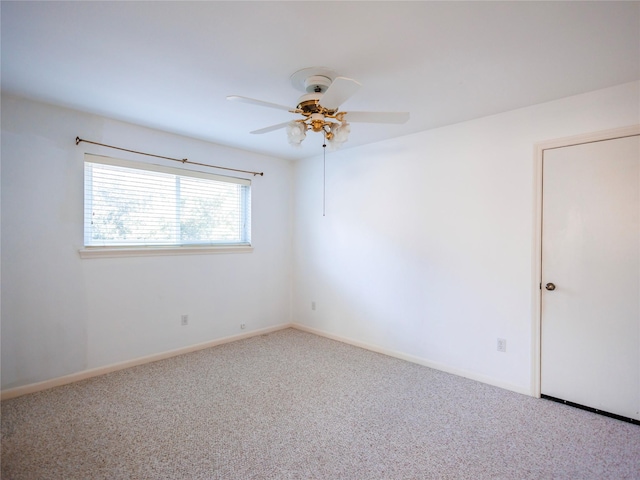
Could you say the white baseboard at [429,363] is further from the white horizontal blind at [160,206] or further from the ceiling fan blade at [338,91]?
the ceiling fan blade at [338,91]

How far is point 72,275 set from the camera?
116 inches

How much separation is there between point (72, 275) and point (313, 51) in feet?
9.17

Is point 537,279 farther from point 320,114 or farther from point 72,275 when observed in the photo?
point 72,275

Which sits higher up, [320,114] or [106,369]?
[320,114]

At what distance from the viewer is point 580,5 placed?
155 centimetres

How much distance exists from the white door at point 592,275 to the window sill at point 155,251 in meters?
3.30

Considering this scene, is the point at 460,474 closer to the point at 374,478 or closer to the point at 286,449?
the point at 374,478

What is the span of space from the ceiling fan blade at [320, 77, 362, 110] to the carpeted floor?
2.10 meters

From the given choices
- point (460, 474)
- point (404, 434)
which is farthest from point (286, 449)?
point (460, 474)

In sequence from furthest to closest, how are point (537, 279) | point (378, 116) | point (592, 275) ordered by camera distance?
point (537, 279), point (592, 275), point (378, 116)

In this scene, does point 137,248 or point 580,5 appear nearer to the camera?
point 580,5

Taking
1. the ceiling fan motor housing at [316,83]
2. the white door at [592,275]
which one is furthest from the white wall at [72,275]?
the white door at [592,275]

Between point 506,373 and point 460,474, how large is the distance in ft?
4.48

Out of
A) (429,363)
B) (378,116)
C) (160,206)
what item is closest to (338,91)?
(378,116)
